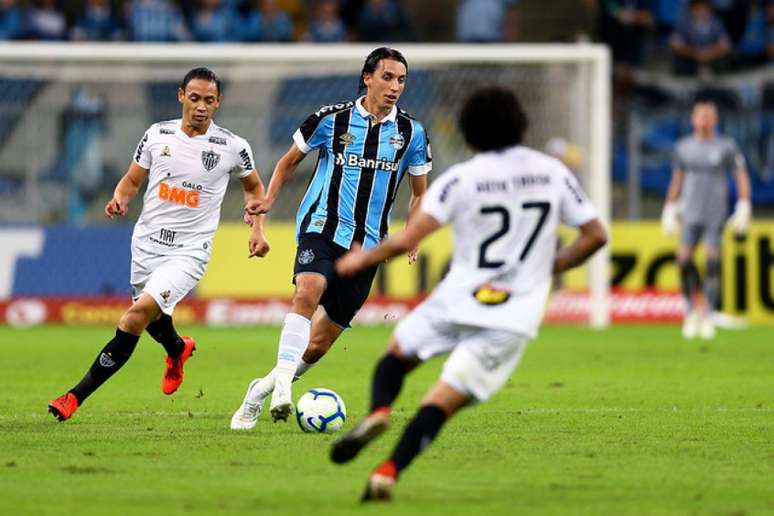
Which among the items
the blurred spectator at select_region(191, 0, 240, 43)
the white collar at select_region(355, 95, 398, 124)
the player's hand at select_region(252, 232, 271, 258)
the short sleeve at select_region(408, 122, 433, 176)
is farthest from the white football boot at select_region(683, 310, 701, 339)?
the player's hand at select_region(252, 232, 271, 258)

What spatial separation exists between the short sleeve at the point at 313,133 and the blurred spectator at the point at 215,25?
542 inches

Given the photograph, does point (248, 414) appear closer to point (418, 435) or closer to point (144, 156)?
point (144, 156)

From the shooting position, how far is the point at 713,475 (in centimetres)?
768

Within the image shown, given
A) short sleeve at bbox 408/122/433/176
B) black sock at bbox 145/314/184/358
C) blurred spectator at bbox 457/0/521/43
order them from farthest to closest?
blurred spectator at bbox 457/0/521/43, black sock at bbox 145/314/184/358, short sleeve at bbox 408/122/433/176

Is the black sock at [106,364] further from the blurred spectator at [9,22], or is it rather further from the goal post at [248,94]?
the blurred spectator at [9,22]

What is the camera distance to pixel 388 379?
273 inches

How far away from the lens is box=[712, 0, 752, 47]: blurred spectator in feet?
81.4

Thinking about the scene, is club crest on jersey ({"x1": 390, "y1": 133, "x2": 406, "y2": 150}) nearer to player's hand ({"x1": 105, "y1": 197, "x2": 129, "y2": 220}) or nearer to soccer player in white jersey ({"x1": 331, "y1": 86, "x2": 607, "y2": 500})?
player's hand ({"x1": 105, "y1": 197, "x2": 129, "y2": 220})

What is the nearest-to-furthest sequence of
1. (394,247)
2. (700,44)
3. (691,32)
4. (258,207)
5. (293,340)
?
1. (394,247)
2. (293,340)
3. (258,207)
4. (700,44)
5. (691,32)

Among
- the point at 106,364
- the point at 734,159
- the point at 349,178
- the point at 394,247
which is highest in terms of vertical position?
the point at 394,247

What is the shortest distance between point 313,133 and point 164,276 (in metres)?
1.34

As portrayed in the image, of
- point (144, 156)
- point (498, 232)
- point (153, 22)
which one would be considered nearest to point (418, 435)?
point (498, 232)

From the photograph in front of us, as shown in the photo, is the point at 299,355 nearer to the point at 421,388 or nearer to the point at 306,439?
the point at 306,439

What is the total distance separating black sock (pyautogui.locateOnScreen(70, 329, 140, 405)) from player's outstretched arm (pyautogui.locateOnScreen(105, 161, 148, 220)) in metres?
0.79
